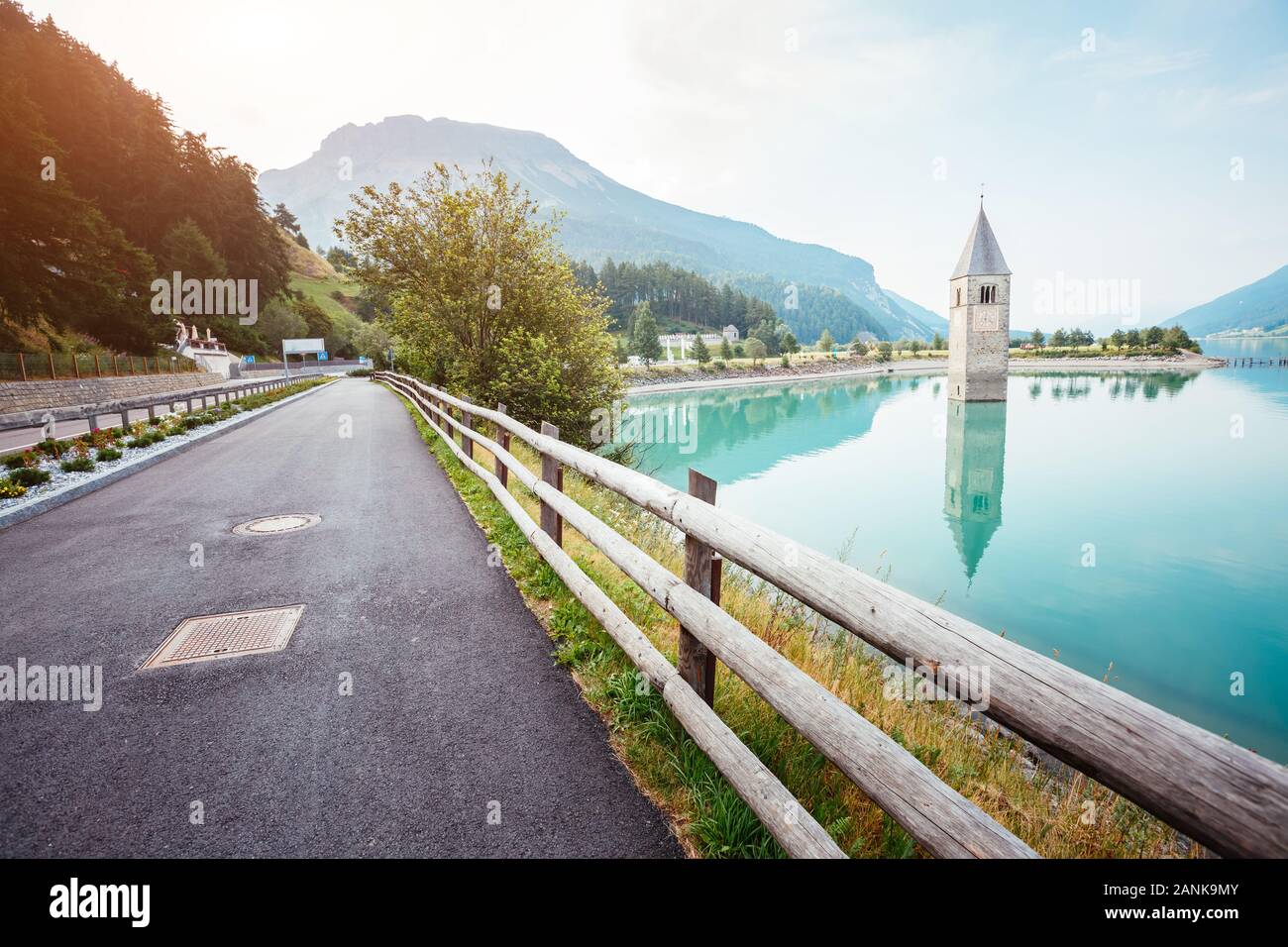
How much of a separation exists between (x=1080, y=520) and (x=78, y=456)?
3019 cm

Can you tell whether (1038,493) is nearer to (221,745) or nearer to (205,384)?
(221,745)

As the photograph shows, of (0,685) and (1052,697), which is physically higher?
(1052,697)

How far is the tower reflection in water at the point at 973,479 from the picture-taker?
21425 mm

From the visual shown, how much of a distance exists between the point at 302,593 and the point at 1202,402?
79447mm

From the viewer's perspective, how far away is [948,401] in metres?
73.9

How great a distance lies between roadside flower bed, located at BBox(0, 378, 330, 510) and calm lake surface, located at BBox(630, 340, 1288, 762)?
1172 cm

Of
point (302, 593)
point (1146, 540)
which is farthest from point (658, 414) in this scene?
point (302, 593)

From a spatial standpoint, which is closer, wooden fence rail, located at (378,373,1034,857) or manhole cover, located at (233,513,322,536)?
wooden fence rail, located at (378,373,1034,857)

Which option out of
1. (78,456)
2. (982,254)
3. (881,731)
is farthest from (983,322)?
(881,731)

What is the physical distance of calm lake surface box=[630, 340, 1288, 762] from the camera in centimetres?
1266
